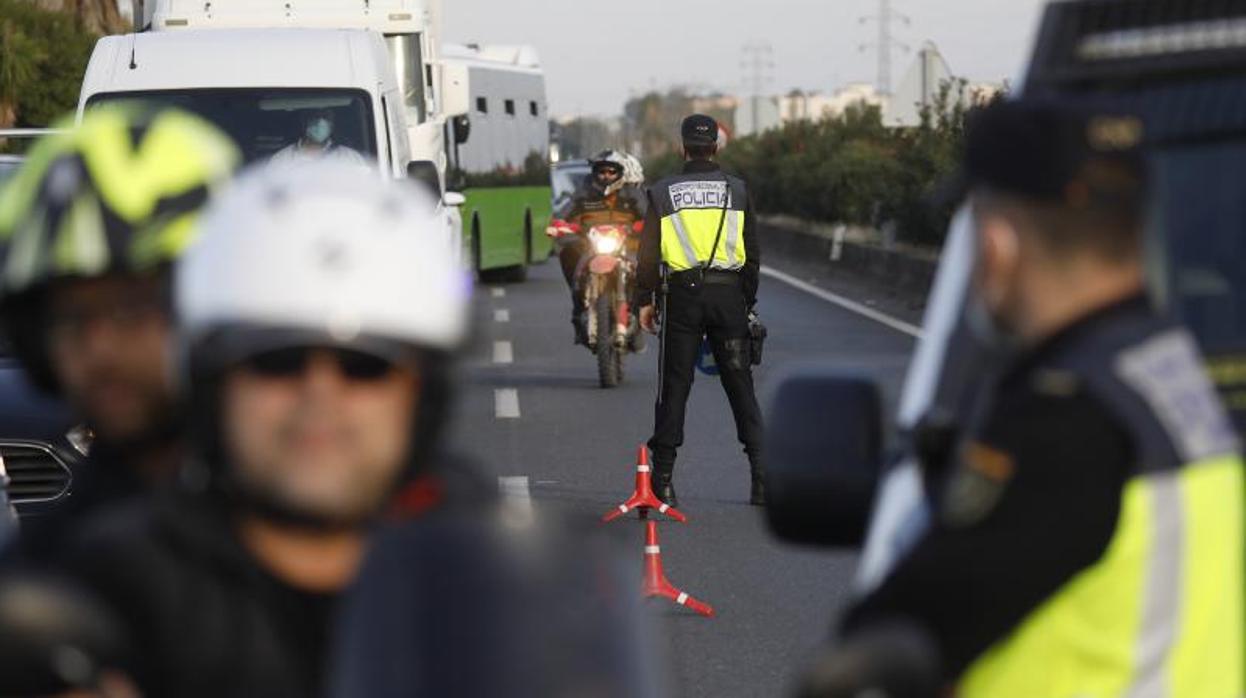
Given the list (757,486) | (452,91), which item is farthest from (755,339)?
(452,91)

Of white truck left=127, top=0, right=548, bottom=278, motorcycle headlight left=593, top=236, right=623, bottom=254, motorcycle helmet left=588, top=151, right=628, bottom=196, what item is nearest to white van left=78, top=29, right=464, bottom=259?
white truck left=127, top=0, right=548, bottom=278

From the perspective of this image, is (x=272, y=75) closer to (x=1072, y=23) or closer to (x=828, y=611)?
(x=828, y=611)

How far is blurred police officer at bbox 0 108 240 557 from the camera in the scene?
321 centimetres

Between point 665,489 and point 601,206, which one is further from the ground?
point 601,206

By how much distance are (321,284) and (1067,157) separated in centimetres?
95

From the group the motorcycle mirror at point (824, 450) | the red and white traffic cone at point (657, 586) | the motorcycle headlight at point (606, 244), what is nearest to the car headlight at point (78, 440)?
the red and white traffic cone at point (657, 586)

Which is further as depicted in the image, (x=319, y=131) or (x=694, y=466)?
(x=319, y=131)

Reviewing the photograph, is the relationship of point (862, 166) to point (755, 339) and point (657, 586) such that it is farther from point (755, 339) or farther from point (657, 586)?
point (657, 586)

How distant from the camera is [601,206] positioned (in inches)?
797

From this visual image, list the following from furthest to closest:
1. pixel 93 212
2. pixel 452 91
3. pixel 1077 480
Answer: pixel 452 91
pixel 93 212
pixel 1077 480

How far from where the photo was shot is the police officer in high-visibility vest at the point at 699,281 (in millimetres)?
13656

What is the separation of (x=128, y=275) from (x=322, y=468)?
0.82 m

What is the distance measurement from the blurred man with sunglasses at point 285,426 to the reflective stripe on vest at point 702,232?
1100 centimetres

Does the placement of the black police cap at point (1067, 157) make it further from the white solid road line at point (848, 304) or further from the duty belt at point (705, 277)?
the white solid road line at point (848, 304)
